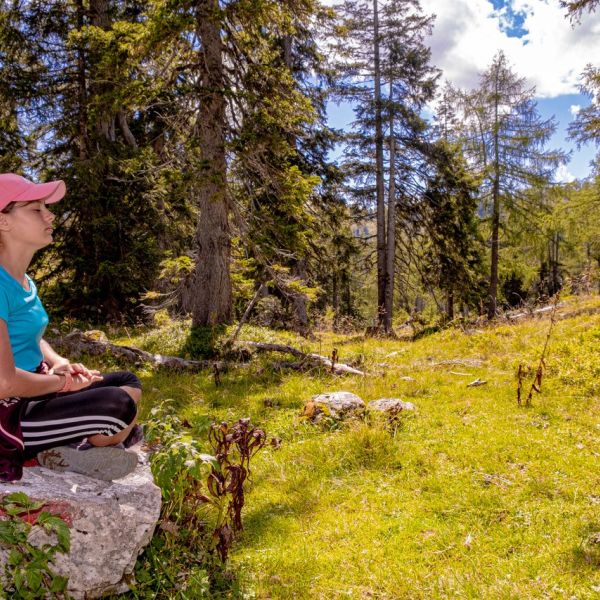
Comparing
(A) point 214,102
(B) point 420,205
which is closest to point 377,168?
(B) point 420,205

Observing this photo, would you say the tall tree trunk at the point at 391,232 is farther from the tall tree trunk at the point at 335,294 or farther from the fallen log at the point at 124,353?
the fallen log at the point at 124,353

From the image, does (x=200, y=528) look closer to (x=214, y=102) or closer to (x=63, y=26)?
(x=214, y=102)

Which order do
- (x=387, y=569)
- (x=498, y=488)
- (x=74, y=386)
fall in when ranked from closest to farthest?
(x=74, y=386) → (x=387, y=569) → (x=498, y=488)

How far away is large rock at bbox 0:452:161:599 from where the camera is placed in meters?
2.70

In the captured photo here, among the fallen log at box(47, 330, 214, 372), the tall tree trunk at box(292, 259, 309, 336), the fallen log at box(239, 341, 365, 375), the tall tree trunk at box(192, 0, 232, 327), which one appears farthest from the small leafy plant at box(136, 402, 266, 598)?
the tall tree trunk at box(292, 259, 309, 336)

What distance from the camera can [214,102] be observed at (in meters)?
10.4

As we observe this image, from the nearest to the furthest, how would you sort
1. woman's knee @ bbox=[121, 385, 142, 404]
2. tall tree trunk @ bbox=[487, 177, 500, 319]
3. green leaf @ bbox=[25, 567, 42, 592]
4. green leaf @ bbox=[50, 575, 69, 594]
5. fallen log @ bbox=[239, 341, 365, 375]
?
1. green leaf @ bbox=[25, 567, 42, 592]
2. green leaf @ bbox=[50, 575, 69, 594]
3. woman's knee @ bbox=[121, 385, 142, 404]
4. fallen log @ bbox=[239, 341, 365, 375]
5. tall tree trunk @ bbox=[487, 177, 500, 319]

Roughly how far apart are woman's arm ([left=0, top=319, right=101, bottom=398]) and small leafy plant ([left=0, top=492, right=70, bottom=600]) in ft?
1.92

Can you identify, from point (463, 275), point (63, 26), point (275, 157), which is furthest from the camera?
point (463, 275)

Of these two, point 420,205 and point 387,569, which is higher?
point 420,205

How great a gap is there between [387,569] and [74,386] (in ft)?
8.98

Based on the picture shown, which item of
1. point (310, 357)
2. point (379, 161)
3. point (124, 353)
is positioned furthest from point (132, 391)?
point (379, 161)

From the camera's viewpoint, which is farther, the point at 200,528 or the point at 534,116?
the point at 534,116

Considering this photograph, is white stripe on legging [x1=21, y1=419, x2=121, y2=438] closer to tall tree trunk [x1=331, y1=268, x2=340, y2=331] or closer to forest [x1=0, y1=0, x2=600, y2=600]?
forest [x1=0, y1=0, x2=600, y2=600]
